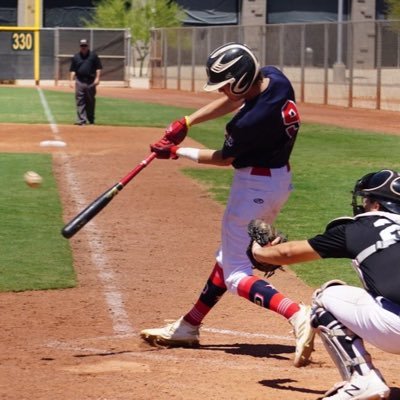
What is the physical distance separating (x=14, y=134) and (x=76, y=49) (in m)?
28.2

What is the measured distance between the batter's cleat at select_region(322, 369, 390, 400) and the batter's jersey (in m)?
0.43

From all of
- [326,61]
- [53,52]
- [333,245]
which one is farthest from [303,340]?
[53,52]

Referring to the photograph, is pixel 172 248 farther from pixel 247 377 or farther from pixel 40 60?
pixel 40 60

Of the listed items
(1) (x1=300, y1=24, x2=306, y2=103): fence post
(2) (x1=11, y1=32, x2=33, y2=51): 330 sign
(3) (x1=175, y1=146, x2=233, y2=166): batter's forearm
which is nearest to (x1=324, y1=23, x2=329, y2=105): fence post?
(1) (x1=300, y1=24, x2=306, y2=103): fence post

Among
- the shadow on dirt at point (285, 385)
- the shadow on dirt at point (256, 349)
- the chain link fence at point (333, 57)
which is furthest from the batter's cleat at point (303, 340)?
the chain link fence at point (333, 57)

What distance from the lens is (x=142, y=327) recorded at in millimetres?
7445

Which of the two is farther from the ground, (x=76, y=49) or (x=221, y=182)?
(x=76, y=49)

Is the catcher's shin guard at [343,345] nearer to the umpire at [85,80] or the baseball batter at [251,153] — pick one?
the baseball batter at [251,153]

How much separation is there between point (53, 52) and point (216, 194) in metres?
37.9

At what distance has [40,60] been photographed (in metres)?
50.9

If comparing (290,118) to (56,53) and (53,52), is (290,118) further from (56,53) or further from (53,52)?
(53,52)

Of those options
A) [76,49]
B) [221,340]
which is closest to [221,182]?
[221,340]

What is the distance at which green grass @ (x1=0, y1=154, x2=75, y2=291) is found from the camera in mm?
8953

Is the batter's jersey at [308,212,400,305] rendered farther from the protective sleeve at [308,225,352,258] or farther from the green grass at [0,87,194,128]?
the green grass at [0,87,194,128]
